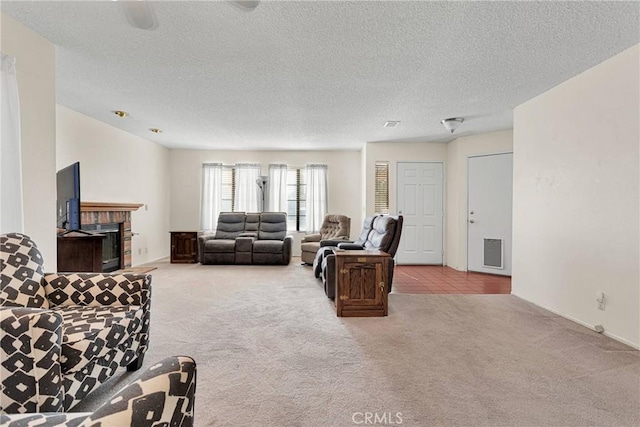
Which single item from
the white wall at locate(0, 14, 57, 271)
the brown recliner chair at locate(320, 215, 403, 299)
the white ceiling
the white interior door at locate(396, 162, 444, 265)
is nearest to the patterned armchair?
the white wall at locate(0, 14, 57, 271)

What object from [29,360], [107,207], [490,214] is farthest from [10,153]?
[490,214]

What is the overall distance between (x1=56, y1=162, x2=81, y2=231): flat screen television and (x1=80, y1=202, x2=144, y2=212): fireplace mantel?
130cm

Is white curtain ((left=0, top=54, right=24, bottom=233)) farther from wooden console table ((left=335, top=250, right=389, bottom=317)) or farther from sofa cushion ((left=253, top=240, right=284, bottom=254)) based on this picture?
sofa cushion ((left=253, top=240, right=284, bottom=254))

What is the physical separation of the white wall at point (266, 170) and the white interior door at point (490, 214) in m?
2.36

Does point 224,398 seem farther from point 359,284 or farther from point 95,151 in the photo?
point 95,151

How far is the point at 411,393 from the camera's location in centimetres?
175

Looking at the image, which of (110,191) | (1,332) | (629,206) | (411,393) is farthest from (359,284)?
(110,191)

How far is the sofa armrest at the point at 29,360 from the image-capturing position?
4.04 ft

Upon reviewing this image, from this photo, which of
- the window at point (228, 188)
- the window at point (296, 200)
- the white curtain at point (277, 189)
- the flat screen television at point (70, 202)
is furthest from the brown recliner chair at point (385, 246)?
the window at point (228, 188)

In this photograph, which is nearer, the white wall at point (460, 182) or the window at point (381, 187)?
the white wall at point (460, 182)

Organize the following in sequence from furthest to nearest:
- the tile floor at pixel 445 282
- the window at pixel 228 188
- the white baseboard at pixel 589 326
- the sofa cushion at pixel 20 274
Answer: the window at pixel 228 188 < the tile floor at pixel 445 282 < the white baseboard at pixel 589 326 < the sofa cushion at pixel 20 274

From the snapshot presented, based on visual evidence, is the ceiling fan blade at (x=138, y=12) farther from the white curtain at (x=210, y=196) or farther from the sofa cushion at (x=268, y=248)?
the white curtain at (x=210, y=196)

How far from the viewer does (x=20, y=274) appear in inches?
69.7

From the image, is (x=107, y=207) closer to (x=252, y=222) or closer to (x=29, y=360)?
(x=252, y=222)
